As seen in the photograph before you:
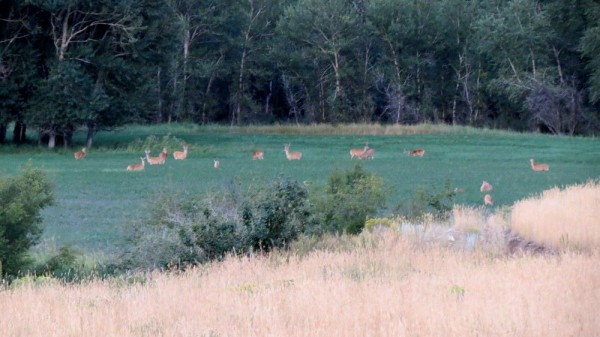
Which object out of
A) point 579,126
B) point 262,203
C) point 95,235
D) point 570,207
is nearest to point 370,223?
point 262,203

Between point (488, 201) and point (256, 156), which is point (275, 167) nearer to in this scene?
point (256, 156)

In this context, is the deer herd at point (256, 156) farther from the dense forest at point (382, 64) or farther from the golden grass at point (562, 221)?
the golden grass at point (562, 221)

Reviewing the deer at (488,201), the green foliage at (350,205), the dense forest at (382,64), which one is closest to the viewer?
the green foliage at (350,205)

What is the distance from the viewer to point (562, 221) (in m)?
15.5

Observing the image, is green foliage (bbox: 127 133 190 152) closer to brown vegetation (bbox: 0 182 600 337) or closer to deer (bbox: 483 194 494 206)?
deer (bbox: 483 194 494 206)

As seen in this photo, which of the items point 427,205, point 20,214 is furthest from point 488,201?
point 20,214

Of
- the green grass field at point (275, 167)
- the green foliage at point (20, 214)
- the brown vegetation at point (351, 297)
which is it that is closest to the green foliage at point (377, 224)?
the green grass field at point (275, 167)

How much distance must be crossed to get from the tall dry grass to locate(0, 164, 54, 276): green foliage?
329cm

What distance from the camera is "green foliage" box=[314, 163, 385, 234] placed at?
18922mm

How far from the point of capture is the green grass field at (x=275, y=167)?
23.2 meters

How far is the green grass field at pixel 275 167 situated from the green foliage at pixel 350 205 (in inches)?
31.0

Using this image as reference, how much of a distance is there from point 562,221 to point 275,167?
20818mm

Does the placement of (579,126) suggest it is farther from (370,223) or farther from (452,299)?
(452,299)

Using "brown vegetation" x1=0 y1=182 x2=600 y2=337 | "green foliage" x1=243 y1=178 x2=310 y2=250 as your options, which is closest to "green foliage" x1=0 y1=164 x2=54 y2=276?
"brown vegetation" x1=0 y1=182 x2=600 y2=337
